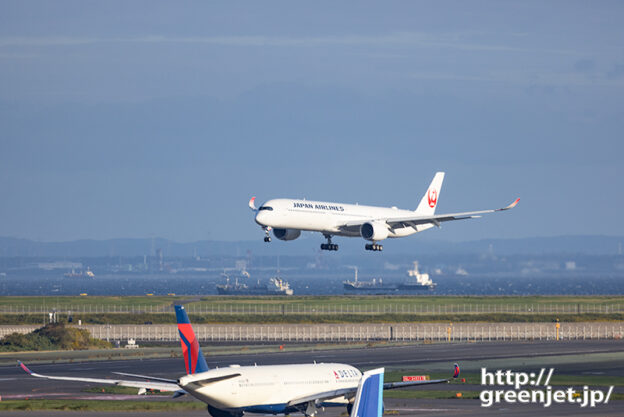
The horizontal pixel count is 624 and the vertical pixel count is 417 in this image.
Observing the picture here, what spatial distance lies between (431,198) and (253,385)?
226 feet

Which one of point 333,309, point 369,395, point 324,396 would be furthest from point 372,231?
point 369,395

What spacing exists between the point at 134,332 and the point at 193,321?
1377 centimetres

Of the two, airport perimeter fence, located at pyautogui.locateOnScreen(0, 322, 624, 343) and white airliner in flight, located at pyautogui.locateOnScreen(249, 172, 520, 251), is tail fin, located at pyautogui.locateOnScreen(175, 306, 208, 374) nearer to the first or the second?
white airliner in flight, located at pyautogui.locateOnScreen(249, 172, 520, 251)

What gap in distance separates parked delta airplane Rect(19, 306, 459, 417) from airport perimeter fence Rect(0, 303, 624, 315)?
91867 millimetres

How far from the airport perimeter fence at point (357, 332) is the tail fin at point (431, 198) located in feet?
39.0

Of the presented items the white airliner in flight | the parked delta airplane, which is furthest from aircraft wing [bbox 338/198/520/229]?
the parked delta airplane

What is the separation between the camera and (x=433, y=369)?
69.7 metres

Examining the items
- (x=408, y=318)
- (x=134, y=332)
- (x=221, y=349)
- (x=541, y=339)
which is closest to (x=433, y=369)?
(x=221, y=349)

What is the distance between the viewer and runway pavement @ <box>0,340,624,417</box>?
170 feet

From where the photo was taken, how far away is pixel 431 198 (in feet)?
352

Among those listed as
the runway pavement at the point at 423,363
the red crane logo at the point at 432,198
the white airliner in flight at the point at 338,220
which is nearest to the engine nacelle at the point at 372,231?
the white airliner in flight at the point at 338,220

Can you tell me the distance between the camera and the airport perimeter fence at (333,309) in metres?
138

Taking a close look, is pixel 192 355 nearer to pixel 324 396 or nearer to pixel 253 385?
pixel 253 385

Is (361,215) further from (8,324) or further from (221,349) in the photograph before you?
(8,324)
